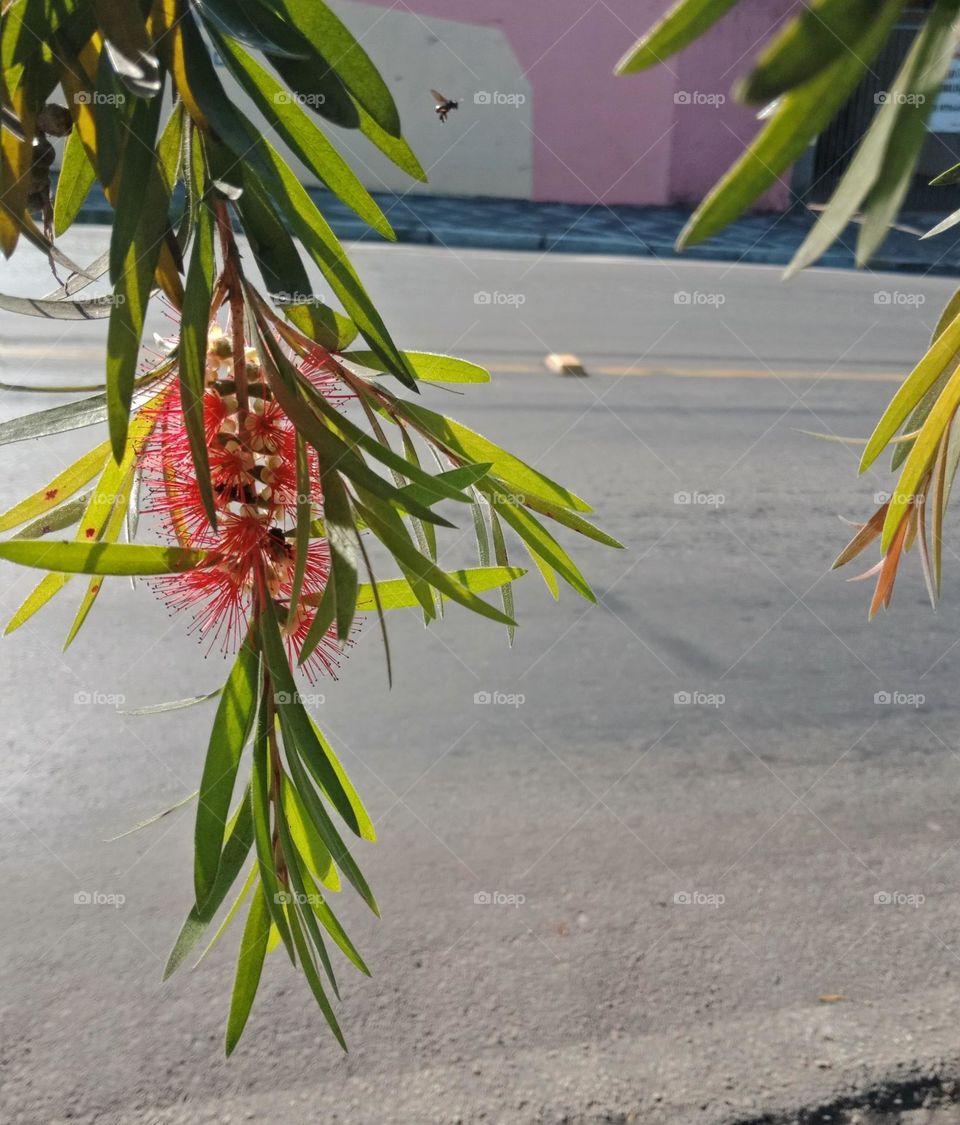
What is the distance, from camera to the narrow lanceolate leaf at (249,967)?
1102mm

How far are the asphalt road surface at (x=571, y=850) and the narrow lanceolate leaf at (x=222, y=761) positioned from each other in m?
1.72

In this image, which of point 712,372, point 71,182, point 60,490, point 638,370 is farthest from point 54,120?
point 712,372

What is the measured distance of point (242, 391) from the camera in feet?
3.30

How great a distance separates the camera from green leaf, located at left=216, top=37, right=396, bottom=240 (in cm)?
98

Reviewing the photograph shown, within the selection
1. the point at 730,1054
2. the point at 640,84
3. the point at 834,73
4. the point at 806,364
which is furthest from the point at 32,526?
the point at 640,84

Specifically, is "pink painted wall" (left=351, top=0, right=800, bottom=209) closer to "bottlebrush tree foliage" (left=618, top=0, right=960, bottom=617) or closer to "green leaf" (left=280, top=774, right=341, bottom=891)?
"green leaf" (left=280, top=774, right=341, bottom=891)

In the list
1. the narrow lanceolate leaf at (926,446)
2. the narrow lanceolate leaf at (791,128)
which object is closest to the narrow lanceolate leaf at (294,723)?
the narrow lanceolate leaf at (791,128)

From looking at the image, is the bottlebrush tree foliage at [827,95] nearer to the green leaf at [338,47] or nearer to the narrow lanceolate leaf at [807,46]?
the narrow lanceolate leaf at [807,46]

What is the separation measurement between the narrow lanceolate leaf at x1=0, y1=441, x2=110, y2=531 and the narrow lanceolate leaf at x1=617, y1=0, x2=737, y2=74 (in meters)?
0.79

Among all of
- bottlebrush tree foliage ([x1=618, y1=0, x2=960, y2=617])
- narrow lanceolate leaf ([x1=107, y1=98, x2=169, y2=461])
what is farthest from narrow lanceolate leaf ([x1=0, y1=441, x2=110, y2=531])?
bottlebrush tree foliage ([x1=618, y1=0, x2=960, y2=617])

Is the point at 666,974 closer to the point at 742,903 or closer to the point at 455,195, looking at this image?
the point at 742,903

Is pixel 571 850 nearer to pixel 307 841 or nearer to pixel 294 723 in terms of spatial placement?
pixel 307 841

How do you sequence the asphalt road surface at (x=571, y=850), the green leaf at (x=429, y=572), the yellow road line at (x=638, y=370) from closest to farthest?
the green leaf at (x=429, y=572) → the asphalt road surface at (x=571, y=850) → the yellow road line at (x=638, y=370)

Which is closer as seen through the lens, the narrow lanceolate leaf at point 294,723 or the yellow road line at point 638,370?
the narrow lanceolate leaf at point 294,723
